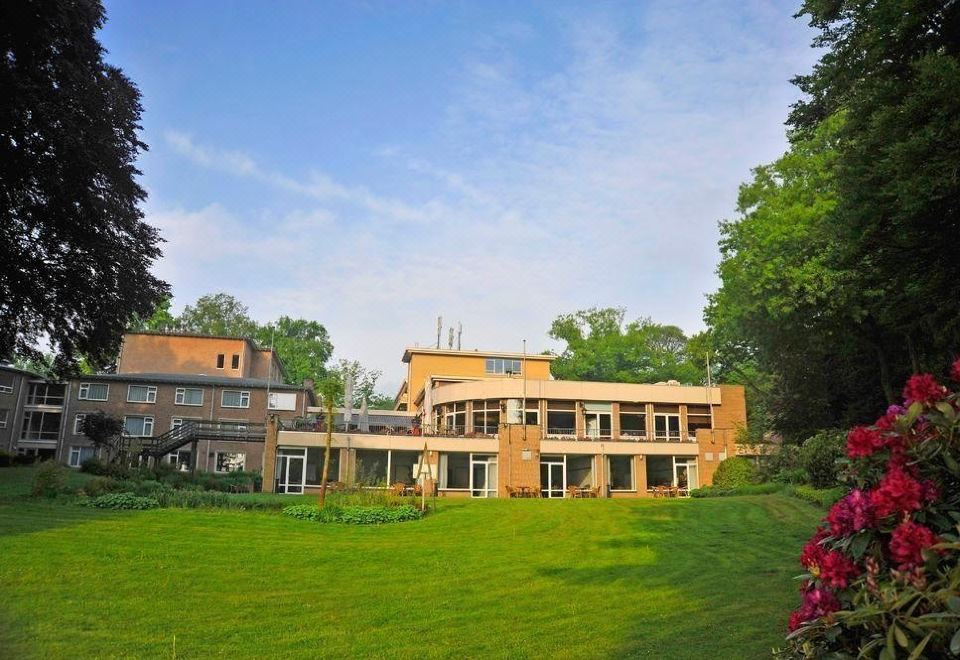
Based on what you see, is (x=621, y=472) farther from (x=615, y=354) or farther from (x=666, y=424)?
(x=615, y=354)

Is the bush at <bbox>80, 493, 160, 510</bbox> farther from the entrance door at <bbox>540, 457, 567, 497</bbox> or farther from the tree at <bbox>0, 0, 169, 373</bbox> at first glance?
the entrance door at <bbox>540, 457, 567, 497</bbox>

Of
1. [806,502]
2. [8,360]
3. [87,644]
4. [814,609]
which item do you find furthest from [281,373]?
[814,609]

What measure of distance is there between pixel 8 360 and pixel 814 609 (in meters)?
31.2

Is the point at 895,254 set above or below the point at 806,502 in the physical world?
above

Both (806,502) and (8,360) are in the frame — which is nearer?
(806,502)

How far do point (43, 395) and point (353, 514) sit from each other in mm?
45388

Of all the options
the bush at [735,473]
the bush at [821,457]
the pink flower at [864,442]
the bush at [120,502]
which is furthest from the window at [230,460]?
the pink flower at [864,442]

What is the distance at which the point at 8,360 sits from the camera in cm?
2783

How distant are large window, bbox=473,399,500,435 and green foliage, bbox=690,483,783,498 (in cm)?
1208

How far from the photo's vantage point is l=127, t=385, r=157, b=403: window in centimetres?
4956

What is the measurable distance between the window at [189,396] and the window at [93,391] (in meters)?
4.59

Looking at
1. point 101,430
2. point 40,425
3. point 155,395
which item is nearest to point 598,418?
point 101,430

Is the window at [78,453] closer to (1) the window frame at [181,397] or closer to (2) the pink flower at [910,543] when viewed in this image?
(1) the window frame at [181,397]

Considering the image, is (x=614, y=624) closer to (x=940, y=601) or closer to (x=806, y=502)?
(x=940, y=601)
